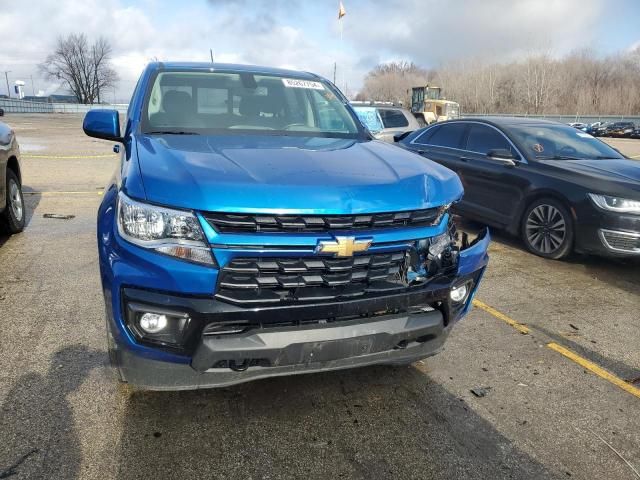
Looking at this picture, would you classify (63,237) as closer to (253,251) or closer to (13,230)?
(13,230)

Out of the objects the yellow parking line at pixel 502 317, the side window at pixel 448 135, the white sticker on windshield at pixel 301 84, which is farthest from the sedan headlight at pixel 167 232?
the side window at pixel 448 135

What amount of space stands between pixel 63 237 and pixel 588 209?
590 cm

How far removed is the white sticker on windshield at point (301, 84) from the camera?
3.92m

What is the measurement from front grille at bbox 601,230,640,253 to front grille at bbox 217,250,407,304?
3667 mm

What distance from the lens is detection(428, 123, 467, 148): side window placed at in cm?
713

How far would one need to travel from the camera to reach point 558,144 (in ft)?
20.6

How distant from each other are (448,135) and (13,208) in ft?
18.9

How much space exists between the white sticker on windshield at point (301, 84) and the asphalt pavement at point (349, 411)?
7.23 ft

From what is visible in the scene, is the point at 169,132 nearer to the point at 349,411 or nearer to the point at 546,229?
the point at 349,411

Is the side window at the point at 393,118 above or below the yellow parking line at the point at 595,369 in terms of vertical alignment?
above

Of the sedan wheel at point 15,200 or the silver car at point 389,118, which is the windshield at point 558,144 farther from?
the sedan wheel at point 15,200

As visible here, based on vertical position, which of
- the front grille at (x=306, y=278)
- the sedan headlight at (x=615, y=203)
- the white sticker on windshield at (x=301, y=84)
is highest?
the white sticker on windshield at (x=301, y=84)

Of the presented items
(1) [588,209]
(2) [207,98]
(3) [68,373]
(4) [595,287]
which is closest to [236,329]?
(3) [68,373]

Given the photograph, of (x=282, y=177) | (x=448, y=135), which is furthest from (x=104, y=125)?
(x=448, y=135)
